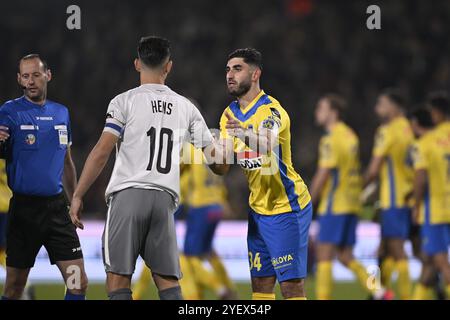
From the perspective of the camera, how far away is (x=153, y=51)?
18.1 ft

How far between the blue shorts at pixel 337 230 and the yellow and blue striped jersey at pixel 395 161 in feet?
1.59

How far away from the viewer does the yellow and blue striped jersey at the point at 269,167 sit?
6027mm

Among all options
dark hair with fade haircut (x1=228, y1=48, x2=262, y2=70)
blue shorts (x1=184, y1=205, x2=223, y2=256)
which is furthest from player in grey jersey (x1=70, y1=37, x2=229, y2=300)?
blue shorts (x1=184, y1=205, x2=223, y2=256)

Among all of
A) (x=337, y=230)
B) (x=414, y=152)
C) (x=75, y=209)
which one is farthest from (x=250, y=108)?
(x=337, y=230)

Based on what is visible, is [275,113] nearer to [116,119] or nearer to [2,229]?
[116,119]

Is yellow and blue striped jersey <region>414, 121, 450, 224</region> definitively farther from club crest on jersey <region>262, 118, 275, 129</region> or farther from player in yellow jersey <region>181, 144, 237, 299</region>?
club crest on jersey <region>262, 118, 275, 129</region>

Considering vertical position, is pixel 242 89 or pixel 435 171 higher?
pixel 242 89

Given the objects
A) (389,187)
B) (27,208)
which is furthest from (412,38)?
(27,208)

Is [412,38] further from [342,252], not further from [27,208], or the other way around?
[27,208]

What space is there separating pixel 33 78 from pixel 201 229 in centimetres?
359

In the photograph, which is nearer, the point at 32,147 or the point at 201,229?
the point at 32,147

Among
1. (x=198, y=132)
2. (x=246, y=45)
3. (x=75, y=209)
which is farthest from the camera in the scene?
(x=246, y=45)

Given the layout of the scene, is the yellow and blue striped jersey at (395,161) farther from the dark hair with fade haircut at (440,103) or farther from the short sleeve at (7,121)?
the short sleeve at (7,121)

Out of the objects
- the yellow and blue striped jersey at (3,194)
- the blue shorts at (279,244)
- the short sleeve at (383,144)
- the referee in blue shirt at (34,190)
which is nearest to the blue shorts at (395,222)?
the short sleeve at (383,144)
